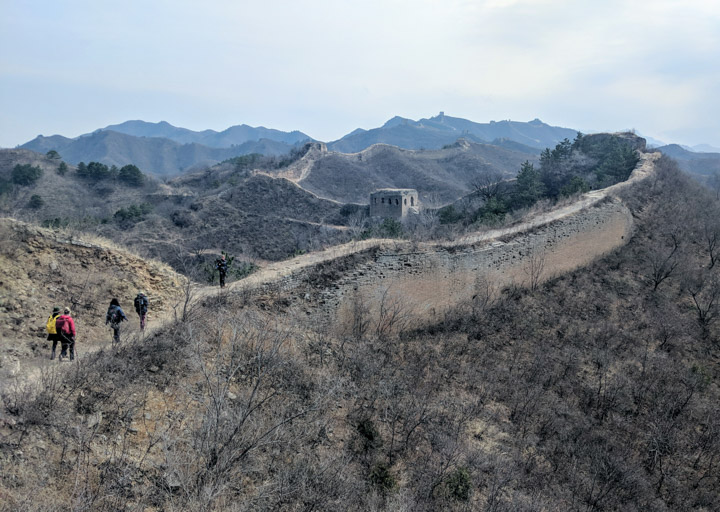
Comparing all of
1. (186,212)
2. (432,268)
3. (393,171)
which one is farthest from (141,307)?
(393,171)

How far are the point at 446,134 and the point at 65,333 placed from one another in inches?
6049

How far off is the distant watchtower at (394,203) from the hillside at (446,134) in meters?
106

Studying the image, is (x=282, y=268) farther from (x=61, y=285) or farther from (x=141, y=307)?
(x=61, y=285)

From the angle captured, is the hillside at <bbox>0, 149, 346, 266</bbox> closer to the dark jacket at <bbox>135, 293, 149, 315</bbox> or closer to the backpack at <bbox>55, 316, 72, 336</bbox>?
the dark jacket at <bbox>135, 293, 149, 315</bbox>

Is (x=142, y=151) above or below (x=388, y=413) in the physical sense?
above

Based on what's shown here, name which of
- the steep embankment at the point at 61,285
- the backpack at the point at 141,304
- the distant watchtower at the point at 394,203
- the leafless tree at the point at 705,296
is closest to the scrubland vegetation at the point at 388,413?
the leafless tree at the point at 705,296

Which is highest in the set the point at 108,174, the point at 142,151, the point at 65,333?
the point at 142,151

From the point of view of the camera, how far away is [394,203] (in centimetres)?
3391

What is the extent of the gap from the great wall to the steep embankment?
2.17m

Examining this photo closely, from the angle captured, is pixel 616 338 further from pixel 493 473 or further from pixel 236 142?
pixel 236 142

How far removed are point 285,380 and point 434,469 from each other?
9.49ft

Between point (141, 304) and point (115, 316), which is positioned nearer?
point (115, 316)

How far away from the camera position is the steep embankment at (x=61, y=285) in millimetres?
7098

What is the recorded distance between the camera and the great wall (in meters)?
10.2
